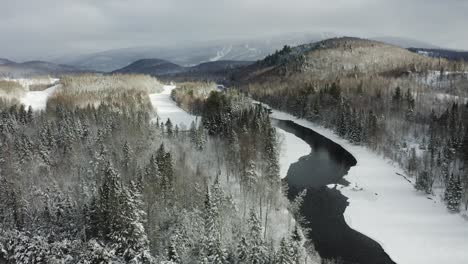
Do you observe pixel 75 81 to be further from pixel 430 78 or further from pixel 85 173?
pixel 430 78

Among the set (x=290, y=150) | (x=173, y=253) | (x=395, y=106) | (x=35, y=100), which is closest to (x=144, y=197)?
(x=173, y=253)

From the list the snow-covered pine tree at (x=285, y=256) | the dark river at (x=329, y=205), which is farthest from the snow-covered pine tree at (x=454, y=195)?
the snow-covered pine tree at (x=285, y=256)

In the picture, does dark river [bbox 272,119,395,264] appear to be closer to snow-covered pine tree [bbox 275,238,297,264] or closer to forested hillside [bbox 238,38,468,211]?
snow-covered pine tree [bbox 275,238,297,264]

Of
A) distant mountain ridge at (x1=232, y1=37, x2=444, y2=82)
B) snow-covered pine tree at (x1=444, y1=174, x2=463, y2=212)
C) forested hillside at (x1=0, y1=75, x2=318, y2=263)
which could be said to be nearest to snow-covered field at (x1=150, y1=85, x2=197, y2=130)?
forested hillside at (x1=0, y1=75, x2=318, y2=263)

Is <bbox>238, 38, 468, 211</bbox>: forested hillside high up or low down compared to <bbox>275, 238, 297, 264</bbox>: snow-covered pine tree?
up

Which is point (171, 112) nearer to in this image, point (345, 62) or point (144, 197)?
point (144, 197)

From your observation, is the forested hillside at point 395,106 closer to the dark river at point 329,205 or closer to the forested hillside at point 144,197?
the dark river at point 329,205
